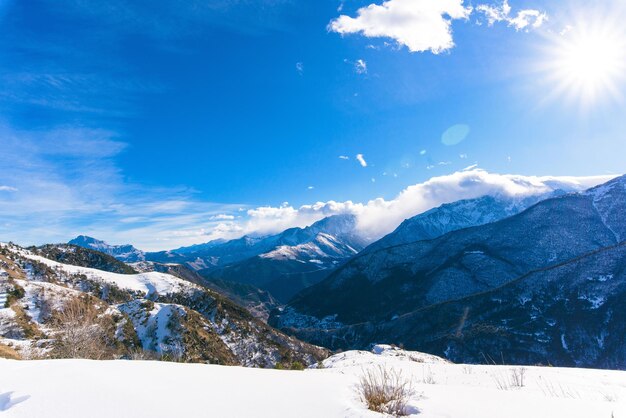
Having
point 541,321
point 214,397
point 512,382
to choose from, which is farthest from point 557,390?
point 541,321

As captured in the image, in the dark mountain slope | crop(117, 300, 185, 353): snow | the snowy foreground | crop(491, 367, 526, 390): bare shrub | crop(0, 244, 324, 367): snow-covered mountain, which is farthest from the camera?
the dark mountain slope

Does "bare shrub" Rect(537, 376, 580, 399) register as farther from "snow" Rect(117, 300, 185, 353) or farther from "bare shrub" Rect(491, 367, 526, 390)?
"snow" Rect(117, 300, 185, 353)

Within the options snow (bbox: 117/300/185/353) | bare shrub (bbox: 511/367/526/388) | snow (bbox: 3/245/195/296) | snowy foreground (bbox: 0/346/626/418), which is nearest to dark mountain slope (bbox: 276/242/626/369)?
snow (bbox: 117/300/185/353)

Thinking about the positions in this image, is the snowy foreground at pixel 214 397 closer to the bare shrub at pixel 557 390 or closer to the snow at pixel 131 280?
the bare shrub at pixel 557 390

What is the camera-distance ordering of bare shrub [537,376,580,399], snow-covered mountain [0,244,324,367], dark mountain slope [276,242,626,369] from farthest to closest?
dark mountain slope [276,242,626,369]
snow-covered mountain [0,244,324,367]
bare shrub [537,376,580,399]

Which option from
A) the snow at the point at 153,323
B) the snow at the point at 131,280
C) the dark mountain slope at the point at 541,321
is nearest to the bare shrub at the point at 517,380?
the snow at the point at 153,323

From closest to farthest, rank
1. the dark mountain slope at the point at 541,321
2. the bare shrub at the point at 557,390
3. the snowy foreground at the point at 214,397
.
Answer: the snowy foreground at the point at 214,397 → the bare shrub at the point at 557,390 → the dark mountain slope at the point at 541,321

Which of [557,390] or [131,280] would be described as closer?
[557,390]

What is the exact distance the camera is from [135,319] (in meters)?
54.7

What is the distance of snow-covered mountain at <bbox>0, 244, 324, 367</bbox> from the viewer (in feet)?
140

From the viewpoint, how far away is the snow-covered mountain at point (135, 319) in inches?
1683

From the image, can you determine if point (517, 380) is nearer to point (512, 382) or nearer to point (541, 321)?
point (512, 382)

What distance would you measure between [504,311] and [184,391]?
4449 inches

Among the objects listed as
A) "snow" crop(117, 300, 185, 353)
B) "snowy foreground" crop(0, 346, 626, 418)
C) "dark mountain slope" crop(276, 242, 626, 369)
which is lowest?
"dark mountain slope" crop(276, 242, 626, 369)
